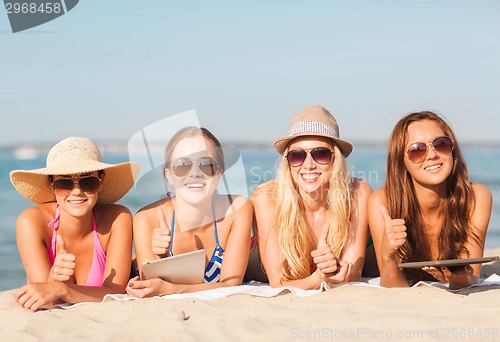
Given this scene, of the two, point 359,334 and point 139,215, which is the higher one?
point 139,215

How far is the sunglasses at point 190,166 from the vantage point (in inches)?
203

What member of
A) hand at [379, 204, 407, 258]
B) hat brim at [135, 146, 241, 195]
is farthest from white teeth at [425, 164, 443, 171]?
hat brim at [135, 146, 241, 195]

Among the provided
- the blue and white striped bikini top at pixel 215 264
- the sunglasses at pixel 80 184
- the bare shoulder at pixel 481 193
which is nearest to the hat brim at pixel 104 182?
the sunglasses at pixel 80 184

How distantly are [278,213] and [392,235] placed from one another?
1089 mm

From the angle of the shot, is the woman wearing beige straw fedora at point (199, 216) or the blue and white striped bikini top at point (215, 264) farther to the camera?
the blue and white striped bikini top at point (215, 264)

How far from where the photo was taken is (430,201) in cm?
528

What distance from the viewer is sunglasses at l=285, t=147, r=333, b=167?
530cm

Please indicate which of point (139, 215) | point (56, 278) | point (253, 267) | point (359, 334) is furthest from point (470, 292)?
point (56, 278)

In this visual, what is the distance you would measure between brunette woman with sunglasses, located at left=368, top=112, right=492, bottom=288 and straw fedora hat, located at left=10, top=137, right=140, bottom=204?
2090mm

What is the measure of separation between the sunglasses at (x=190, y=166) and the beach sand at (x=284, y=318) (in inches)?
40.2

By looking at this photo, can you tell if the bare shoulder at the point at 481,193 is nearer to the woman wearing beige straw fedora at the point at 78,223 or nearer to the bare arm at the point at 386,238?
the bare arm at the point at 386,238

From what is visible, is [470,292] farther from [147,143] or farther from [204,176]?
[147,143]

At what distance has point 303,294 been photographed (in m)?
4.93

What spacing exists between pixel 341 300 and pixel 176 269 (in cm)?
125
